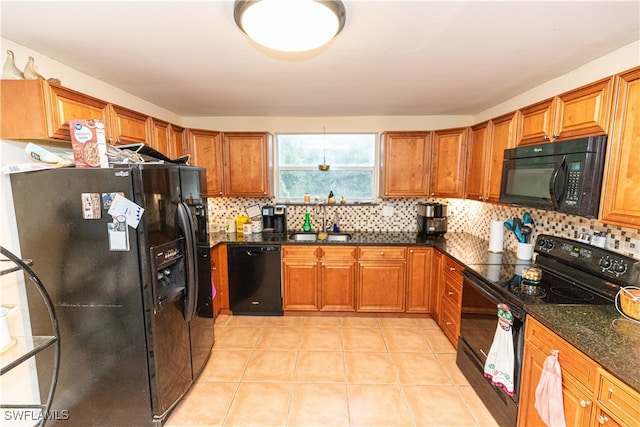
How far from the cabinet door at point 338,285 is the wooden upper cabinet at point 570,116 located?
193 cm

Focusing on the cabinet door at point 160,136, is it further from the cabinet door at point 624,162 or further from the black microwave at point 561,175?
the cabinet door at point 624,162

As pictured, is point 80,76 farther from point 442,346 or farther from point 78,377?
point 442,346

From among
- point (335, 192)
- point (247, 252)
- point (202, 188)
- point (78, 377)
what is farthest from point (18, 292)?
point (335, 192)

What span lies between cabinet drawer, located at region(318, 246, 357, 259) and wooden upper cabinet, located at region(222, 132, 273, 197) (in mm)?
947

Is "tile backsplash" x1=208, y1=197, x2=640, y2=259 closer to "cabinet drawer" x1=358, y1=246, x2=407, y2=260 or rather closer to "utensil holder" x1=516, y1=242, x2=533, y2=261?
"cabinet drawer" x1=358, y1=246, x2=407, y2=260

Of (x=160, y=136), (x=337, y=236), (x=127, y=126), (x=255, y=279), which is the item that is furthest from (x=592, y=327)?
(x=160, y=136)

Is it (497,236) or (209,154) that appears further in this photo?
(209,154)

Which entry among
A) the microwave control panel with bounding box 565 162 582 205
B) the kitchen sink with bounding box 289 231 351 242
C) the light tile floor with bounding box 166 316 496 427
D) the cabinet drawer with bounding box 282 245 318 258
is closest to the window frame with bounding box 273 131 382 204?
the kitchen sink with bounding box 289 231 351 242

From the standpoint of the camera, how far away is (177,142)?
9.51 ft

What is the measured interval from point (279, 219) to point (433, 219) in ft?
5.97

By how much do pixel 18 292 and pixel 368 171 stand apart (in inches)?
128

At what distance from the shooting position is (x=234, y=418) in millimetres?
1861

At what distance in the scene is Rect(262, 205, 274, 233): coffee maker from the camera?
136 inches

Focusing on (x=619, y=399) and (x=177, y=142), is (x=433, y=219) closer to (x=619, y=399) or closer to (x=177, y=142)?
(x=619, y=399)
